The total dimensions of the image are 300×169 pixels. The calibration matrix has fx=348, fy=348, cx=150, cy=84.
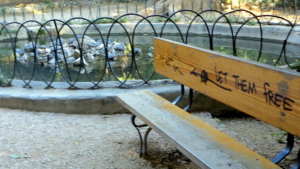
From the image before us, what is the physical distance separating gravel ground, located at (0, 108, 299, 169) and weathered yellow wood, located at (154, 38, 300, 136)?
690 mm

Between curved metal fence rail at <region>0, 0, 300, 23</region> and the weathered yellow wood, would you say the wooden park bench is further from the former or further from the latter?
curved metal fence rail at <region>0, 0, 300, 23</region>

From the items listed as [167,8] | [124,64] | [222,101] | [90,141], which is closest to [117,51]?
[124,64]

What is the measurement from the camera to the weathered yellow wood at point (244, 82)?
1800mm

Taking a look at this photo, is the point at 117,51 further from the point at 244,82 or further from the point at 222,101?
the point at 244,82

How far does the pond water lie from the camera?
19.9 ft

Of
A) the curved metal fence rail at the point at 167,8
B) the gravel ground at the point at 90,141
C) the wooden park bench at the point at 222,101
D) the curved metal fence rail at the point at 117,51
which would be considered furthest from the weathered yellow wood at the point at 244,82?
the curved metal fence rail at the point at 167,8

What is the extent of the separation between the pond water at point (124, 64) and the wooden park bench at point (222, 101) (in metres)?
2.74

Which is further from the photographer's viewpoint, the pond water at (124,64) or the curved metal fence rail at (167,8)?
the curved metal fence rail at (167,8)

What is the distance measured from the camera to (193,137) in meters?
2.16

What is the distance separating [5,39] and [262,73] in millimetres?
10149

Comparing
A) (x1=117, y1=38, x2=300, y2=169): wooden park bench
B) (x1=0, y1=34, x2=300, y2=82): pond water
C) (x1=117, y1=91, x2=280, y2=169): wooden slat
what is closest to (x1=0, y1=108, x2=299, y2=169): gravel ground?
(x1=117, y1=38, x2=300, y2=169): wooden park bench

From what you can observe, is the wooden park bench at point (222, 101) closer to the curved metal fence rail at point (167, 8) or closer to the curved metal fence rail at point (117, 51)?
the curved metal fence rail at point (117, 51)

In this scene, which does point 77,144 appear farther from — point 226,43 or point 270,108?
point 226,43

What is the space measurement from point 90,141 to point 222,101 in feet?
4.61
